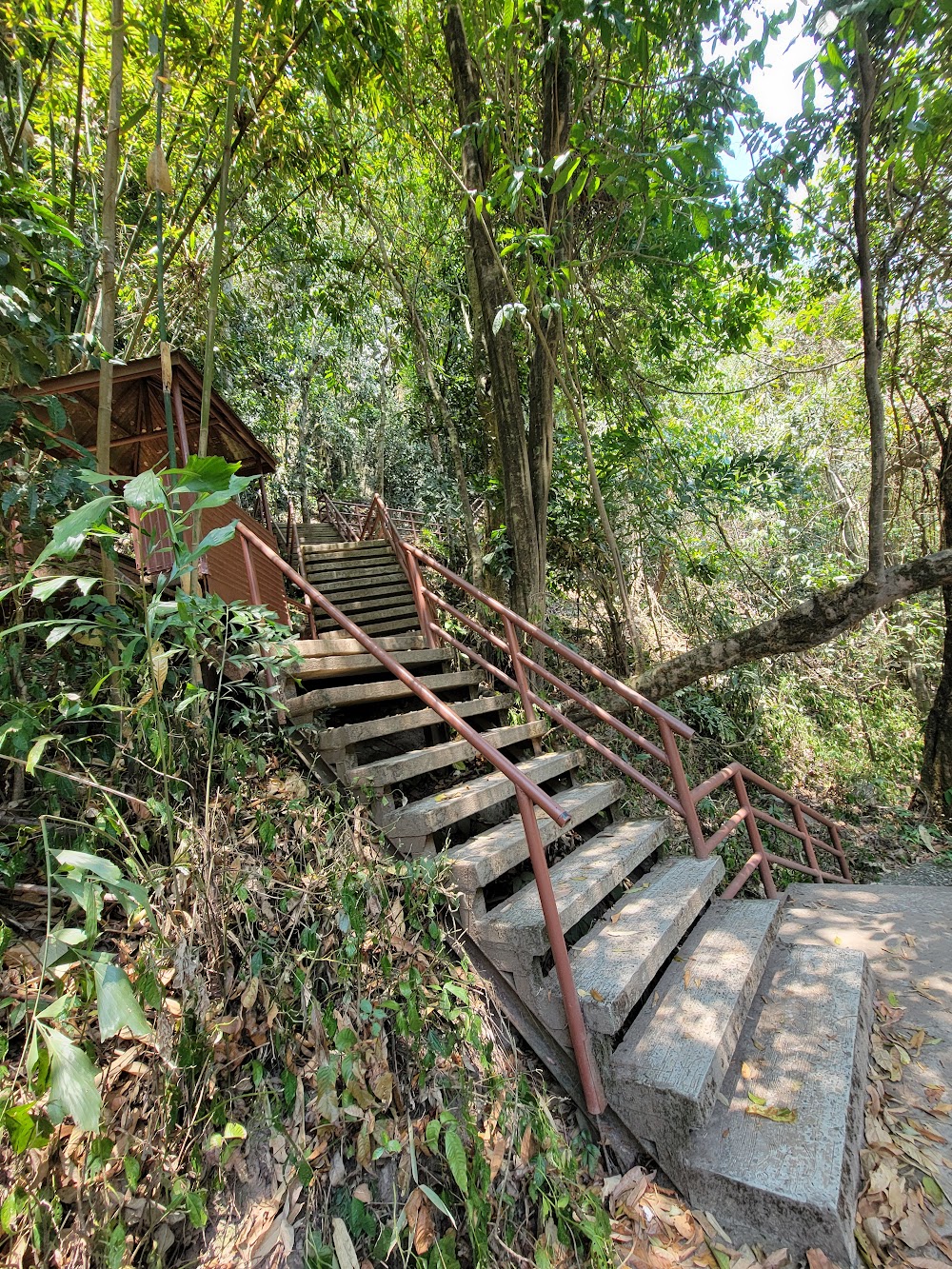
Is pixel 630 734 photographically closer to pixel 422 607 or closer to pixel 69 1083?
pixel 422 607

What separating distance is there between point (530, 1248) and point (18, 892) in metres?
1.68

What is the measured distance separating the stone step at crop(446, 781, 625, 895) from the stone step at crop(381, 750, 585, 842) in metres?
0.12

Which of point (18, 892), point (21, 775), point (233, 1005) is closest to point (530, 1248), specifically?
point (233, 1005)

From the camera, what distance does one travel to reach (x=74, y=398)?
14.2 feet

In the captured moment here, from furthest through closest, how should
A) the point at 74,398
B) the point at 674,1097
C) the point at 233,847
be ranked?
the point at 74,398, the point at 233,847, the point at 674,1097

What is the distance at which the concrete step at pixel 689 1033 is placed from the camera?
1638 millimetres

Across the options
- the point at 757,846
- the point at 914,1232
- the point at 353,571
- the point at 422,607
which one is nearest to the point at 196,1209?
the point at 914,1232

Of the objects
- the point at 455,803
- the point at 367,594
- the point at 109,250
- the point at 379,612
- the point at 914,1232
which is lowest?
the point at 914,1232

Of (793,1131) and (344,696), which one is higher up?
(344,696)

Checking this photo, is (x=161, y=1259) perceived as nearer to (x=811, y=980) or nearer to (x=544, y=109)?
(x=811, y=980)

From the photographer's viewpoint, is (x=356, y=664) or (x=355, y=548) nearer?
(x=356, y=664)

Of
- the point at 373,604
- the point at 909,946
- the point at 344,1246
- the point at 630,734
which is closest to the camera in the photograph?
the point at 344,1246

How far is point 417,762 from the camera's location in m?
2.68

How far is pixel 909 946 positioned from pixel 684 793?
45.1 inches
